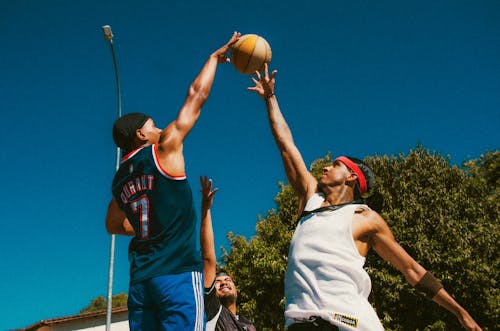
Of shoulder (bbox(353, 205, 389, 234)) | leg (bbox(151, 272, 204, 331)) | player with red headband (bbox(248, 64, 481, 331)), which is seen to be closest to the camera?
leg (bbox(151, 272, 204, 331))

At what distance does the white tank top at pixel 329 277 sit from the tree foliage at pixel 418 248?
532 inches

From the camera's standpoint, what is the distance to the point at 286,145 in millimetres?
4457

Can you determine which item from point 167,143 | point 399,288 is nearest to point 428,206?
point 399,288

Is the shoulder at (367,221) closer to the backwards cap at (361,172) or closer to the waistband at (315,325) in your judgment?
the backwards cap at (361,172)

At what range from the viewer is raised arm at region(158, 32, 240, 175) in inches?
133

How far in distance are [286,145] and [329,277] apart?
1.63m

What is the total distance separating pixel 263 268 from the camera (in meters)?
19.9

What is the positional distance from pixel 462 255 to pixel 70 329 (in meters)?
21.1

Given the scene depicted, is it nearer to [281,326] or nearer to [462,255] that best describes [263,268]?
[281,326]

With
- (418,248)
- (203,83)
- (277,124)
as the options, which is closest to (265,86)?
(277,124)

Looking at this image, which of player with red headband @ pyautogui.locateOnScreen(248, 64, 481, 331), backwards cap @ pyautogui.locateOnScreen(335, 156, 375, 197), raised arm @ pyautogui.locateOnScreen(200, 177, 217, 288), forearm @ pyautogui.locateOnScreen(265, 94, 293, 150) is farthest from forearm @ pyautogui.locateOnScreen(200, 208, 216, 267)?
backwards cap @ pyautogui.locateOnScreen(335, 156, 375, 197)

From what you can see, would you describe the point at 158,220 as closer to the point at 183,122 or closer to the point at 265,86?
the point at 183,122

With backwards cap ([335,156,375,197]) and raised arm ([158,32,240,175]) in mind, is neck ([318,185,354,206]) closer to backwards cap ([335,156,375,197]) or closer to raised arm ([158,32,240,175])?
backwards cap ([335,156,375,197])

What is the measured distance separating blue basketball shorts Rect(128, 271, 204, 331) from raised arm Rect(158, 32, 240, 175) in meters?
0.80
